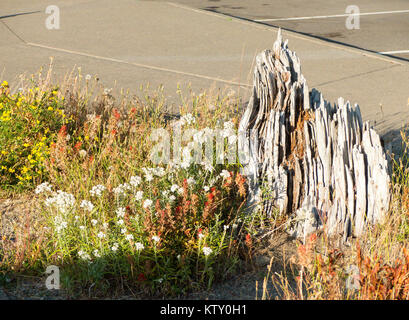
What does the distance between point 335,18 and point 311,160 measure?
9194 millimetres

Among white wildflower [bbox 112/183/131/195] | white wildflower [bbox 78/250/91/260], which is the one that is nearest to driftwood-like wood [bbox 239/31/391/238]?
white wildflower [bbox 112/183/131/195]

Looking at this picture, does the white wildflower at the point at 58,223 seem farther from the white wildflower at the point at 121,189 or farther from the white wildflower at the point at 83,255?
the white wildflower at the point at 121,189

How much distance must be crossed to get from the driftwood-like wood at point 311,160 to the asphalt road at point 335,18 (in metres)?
5.32

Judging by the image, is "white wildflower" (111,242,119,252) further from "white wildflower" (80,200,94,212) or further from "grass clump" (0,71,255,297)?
"white wildflower" (80,200,94,212)

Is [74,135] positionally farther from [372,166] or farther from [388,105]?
[388,105]

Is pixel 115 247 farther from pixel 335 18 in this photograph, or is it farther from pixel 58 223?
pixel 335 18

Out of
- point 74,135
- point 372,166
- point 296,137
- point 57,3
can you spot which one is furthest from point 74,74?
point 57,3

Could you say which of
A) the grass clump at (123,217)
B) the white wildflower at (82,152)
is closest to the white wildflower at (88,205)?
the grass clump at (123,217)

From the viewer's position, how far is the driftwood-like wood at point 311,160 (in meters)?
4.18

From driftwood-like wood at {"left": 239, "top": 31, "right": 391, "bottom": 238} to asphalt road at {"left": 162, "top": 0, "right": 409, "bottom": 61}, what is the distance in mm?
5318

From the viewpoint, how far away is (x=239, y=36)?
1012cm

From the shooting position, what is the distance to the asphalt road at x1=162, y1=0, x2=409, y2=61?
10391mm

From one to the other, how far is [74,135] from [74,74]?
245 cm

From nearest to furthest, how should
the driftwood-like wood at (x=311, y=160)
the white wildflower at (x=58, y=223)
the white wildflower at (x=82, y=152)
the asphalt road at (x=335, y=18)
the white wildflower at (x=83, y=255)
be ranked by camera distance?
the white wildflower at (x=83, y=255) → the white wildflower at (x=58, y=223) → the driftwood-like wood at (x=311, y=160) → the white wildflower at (x=82, y=152) → the asphalt road at (x=335, y=18)
